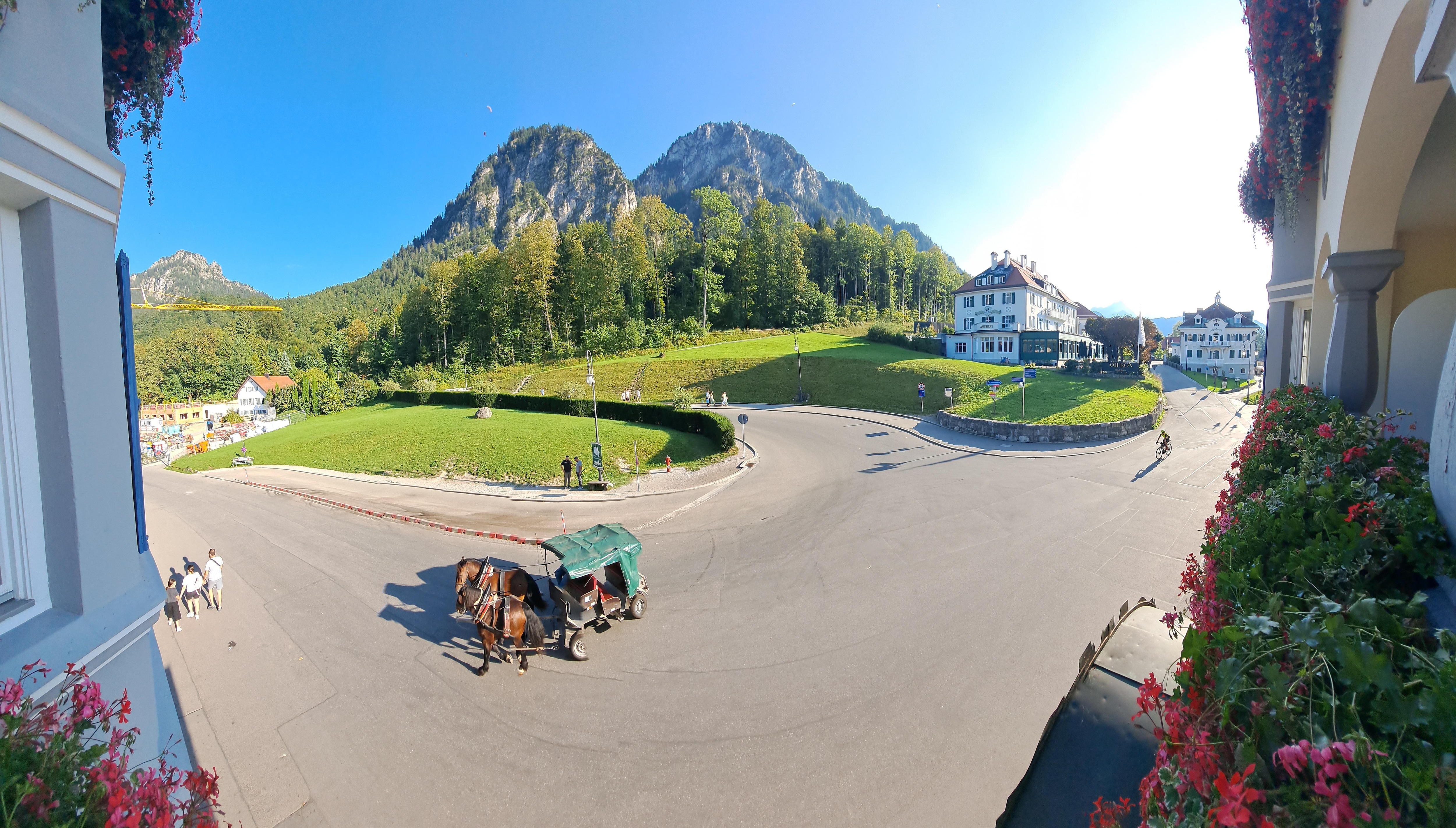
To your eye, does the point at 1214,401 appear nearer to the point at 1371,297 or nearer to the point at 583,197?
the point at 1371,297

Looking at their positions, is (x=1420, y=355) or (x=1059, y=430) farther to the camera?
(x=1059, y=430)

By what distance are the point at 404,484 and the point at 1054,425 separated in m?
29.6

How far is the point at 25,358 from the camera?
2.69m

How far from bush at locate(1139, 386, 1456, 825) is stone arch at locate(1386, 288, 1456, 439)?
13.7 ft

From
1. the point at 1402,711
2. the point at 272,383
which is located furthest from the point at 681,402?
the point at 272,383

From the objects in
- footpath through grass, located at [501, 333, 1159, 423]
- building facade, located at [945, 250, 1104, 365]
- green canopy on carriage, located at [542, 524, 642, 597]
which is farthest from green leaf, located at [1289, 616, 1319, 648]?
building facade, located at [945, 250, 1104, 365]

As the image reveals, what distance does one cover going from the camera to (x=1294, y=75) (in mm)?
5891

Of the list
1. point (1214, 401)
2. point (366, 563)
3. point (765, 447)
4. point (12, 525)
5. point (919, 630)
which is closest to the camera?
point (12, 525)

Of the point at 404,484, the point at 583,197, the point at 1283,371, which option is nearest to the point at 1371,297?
the point at 1283,371

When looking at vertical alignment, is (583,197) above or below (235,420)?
above

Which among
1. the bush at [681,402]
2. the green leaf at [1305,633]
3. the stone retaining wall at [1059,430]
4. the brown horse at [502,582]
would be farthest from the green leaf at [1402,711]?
the bush at [681,402]

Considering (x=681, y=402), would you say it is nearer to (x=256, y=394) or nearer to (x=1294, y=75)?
(x=1294, y=75)

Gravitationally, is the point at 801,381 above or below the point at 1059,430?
above

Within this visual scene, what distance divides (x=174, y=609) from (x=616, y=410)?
2350 cm
